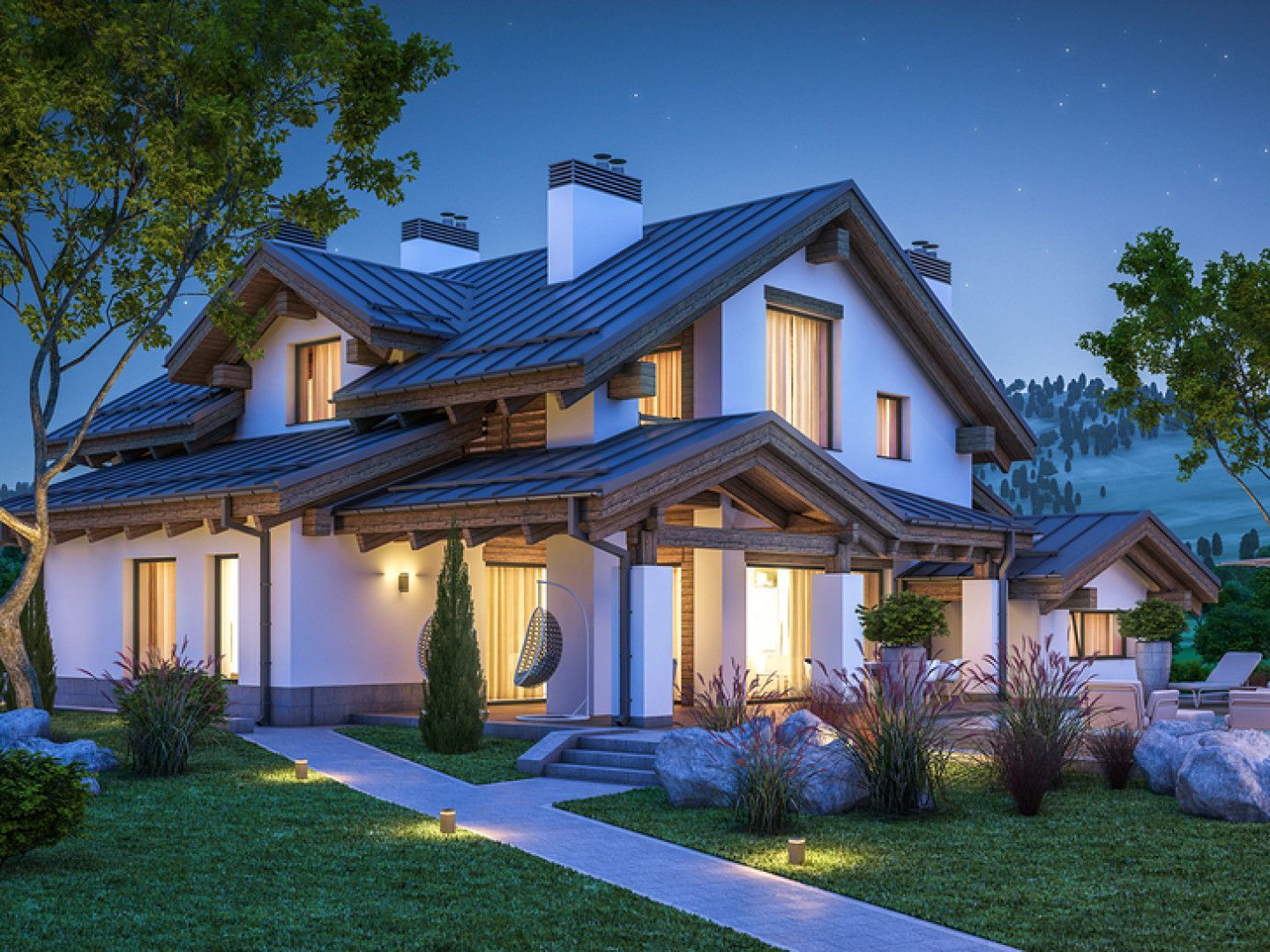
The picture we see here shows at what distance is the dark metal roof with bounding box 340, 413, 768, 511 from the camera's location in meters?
16.3

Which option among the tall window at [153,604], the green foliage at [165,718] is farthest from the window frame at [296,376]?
the green foliage at [165,718]

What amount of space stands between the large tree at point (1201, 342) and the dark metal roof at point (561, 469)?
9.71m

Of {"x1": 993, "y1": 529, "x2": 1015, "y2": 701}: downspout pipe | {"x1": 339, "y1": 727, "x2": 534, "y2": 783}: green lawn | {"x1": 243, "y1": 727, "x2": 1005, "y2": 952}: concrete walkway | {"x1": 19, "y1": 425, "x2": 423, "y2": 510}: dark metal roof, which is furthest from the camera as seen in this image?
{"x1": 993, "y1": 529, "x2": 1015, "y2": 701}: downspout pipe

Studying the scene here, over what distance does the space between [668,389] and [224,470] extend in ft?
19.9

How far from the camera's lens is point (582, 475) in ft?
53.9

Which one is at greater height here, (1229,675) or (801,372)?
(801,372)

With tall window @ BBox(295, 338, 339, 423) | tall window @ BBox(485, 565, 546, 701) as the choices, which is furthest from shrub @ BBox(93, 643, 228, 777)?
tall window @ BBox(295, 338, 339, 423)

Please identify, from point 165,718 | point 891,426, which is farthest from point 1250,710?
point 165,718

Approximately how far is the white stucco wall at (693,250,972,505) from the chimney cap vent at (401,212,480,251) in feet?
26.2

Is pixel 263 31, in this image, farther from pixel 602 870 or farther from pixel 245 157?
pixel 602 870

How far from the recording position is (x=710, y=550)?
65.4 feet

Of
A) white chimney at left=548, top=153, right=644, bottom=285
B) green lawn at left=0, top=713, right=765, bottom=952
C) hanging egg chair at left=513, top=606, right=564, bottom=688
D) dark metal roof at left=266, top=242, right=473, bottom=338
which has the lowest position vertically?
green lawn at left=0, top=713, right=765, bottom=952

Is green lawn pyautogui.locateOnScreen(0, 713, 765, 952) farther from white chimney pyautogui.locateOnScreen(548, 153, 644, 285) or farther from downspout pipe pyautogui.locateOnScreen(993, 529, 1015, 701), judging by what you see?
downspout pipe pyautogui.locateOnScreen(993, 529, 1015, 701)

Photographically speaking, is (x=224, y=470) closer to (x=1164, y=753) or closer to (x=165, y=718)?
(x=165, y=718)
